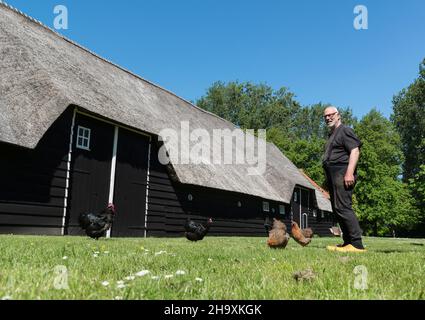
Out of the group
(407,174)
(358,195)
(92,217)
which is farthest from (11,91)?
(407,174)

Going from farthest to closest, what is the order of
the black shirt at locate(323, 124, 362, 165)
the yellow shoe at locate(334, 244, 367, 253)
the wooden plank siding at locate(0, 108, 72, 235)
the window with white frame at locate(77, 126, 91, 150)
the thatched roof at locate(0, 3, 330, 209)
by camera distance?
the window with white frame at locate(77, 126, 91, 150), the thatched roof at locate(0, 3, 330, 209), the wooden plank siding at locate(0, 108, 72, 235), the black shirt at locate(323, 124, 362, 165), the yellow shoe at locate(334, 244, 367, 253)

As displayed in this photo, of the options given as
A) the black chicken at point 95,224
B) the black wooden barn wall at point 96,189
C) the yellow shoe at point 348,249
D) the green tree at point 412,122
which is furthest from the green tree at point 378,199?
the yellow shoe at point 348,249

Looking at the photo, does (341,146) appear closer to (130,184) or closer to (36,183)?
(36,183)

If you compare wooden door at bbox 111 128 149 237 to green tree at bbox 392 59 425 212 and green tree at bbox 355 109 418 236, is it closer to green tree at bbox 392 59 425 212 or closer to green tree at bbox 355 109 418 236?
green tree at bbox 355 109 418 236

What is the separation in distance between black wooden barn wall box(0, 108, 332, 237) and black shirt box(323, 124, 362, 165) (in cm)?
838

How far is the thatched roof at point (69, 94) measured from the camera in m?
11.0

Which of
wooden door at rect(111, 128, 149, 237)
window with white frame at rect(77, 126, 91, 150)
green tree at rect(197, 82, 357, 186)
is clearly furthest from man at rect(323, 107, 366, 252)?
green tree at rect(197, 82, 357, 186)

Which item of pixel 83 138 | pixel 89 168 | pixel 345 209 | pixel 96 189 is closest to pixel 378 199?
pixel 96 189

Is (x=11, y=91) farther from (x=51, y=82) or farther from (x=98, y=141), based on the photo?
(x=98, y=141)

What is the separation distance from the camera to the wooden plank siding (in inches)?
426

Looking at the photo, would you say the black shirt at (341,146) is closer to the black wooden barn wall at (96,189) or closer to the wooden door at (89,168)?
the black wooden barn wall at (96,189)

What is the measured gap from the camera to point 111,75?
60.7ft

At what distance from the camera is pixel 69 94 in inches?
481
